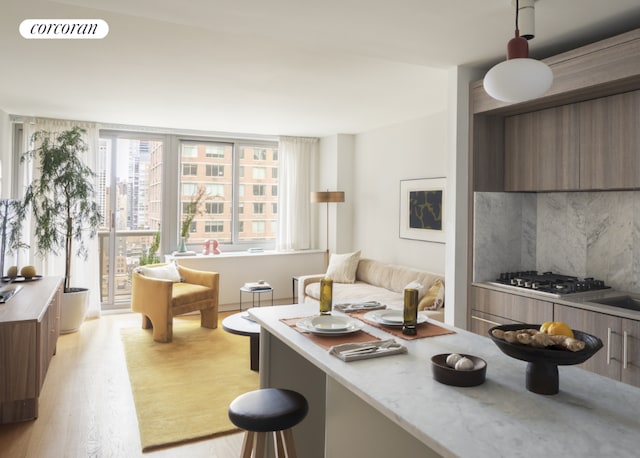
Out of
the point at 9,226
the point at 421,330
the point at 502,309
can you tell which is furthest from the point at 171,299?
the point at 421,330

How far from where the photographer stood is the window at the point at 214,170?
677cm

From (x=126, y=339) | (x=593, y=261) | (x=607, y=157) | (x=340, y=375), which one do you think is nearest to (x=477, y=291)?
(x=593, y=261)

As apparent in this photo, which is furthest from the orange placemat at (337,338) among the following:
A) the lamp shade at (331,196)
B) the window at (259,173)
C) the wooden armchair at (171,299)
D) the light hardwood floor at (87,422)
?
the window at (259,173)

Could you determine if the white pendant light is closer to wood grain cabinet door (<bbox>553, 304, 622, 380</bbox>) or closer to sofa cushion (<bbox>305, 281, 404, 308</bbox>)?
wood grain cabinet door (<bbox>553, 304, 622, 380</bbox>)

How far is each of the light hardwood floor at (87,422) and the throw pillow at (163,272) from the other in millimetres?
1108

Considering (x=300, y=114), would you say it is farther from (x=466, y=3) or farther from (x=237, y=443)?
(x=237, y=443)

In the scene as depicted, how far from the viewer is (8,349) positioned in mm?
2891

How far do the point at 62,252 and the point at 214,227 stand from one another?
200 centimetres

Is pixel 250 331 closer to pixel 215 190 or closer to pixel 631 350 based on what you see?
pixel 631 350

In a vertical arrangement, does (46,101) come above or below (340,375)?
above

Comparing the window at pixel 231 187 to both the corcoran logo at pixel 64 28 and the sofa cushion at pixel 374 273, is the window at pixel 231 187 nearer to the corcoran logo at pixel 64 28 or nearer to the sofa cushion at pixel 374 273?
the sofa cushion at pixel 374 273

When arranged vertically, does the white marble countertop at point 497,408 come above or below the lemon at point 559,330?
below

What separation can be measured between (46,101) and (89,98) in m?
0.52

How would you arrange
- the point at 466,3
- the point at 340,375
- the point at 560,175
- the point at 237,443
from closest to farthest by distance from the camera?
the point at 340,375, the point at 466,3, the point at 237,443, the point at 560,175
